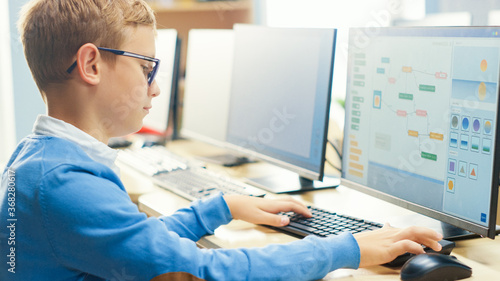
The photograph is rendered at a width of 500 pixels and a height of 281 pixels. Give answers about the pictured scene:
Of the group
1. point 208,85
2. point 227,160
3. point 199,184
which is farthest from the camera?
point 208,85

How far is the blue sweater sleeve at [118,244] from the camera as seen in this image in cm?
76

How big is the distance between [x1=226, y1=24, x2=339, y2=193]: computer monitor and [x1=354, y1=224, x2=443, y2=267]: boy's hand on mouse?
466 millimetres

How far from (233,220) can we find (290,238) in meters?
0.18

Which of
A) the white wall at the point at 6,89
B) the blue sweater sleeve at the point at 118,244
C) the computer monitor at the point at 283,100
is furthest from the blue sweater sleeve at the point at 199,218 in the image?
the white wall at the point at 6,89

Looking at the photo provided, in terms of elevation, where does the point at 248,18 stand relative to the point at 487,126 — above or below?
above

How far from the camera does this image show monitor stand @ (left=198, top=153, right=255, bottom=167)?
1.82m

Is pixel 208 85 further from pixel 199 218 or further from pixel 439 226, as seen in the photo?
pixel 439 226

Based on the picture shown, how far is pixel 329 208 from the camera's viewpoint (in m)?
1.30

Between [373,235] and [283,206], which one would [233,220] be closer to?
[283,206]

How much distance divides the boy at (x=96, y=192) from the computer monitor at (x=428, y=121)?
0.45 feet

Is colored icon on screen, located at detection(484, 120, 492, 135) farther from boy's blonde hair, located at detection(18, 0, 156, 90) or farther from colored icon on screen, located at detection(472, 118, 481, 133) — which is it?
boy's blonde hair, located at detection(18, 0, 156, 90)

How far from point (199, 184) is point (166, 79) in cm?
82

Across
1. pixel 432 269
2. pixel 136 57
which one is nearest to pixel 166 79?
pixel 136 57

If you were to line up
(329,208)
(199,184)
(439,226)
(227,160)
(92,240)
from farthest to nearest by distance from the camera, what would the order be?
(227,160) → (199,184) → (329,208) → (439,226) → (92,240)
